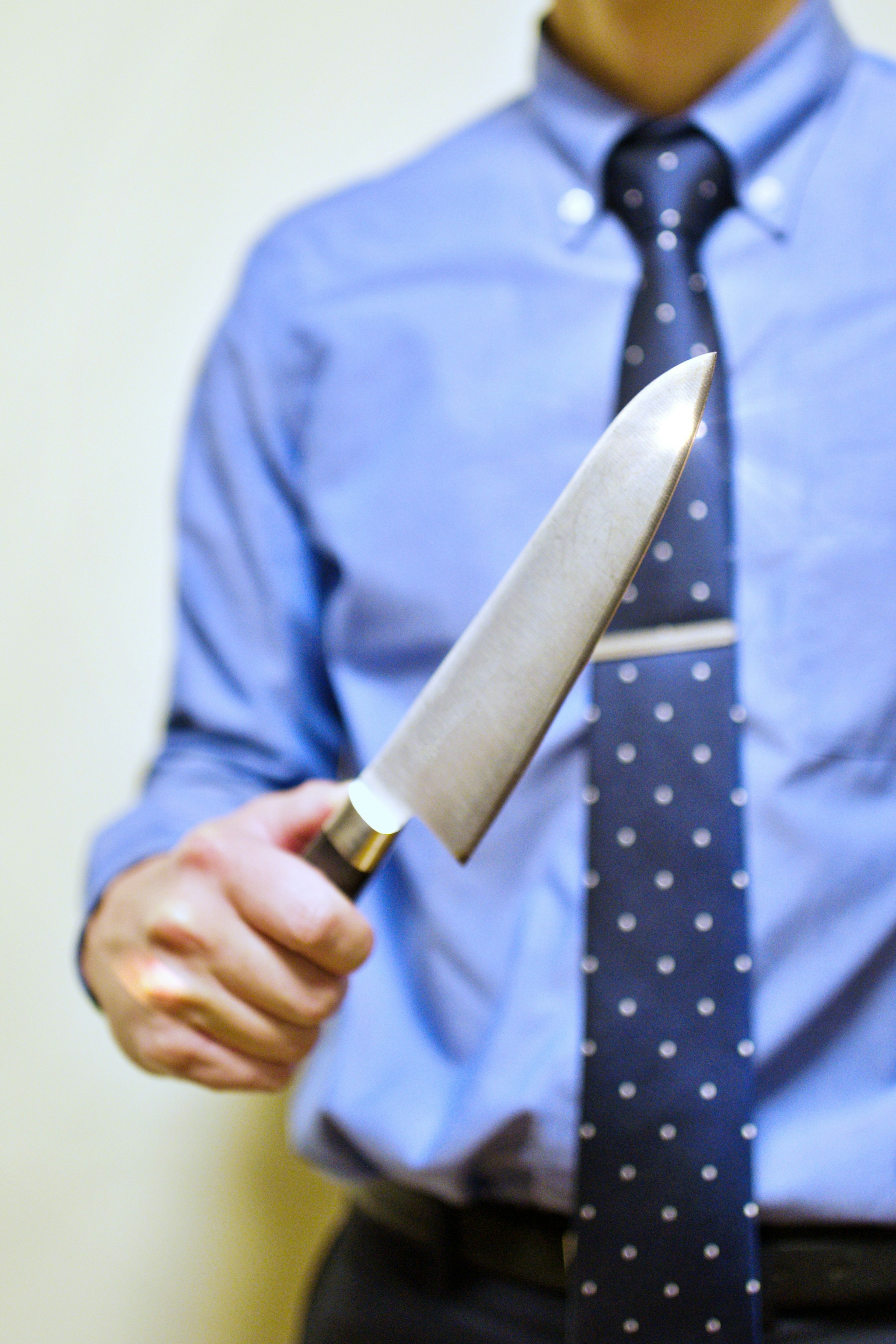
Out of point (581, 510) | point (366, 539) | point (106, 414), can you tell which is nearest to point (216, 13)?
point (106, 414)

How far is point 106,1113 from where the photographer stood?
87 cm

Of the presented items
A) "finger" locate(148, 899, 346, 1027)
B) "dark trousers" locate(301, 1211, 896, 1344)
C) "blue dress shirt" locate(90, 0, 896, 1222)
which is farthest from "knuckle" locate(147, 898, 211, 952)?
"dark trousers" locate(301, 1211, 896, 1344)

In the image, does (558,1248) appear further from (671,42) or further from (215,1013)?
(671,42)

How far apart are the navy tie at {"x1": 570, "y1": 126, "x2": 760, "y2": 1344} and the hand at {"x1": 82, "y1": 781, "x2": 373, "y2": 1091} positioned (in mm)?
138

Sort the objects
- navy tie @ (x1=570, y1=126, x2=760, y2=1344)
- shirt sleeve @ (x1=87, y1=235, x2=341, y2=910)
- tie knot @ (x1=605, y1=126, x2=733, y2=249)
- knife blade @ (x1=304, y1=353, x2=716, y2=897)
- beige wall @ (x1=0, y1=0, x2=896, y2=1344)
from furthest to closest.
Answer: beige wall @ (x1=0, y1=0, x2=896, y2=1344)
shirt sleeve @ (x1=87, y1=235, x2=341, y2=910)
tie knot @ (x1=605, y1=126, x2=733, y2=249)
navy tie @ (x1=570, y1=126, x2=760, y2=1344)
knife blade @ (x1=304, y1=353, x2=716, y2=897)

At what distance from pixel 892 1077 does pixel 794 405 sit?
0.35 metres

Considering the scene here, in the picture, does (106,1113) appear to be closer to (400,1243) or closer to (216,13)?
(400,1243)

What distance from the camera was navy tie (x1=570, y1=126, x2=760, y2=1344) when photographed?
0.49 m

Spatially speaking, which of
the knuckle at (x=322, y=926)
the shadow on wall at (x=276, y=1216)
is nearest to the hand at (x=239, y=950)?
the knuckle at (x=322, y=926)

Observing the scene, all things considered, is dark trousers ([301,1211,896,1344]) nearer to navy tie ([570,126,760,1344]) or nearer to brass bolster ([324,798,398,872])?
navy tie ([570,126,760,1344])

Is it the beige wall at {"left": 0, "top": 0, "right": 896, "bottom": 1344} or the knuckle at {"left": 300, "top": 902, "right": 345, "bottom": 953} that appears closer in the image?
the knuckle at {"left": 300, "top": 902, "right": 345, "bottom": 953}

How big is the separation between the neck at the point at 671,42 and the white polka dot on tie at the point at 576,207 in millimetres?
74

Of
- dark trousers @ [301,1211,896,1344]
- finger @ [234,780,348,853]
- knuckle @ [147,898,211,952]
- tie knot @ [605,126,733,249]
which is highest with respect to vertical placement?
tie knot @ [605,126,733,249]

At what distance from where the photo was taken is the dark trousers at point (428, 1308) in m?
0.51
